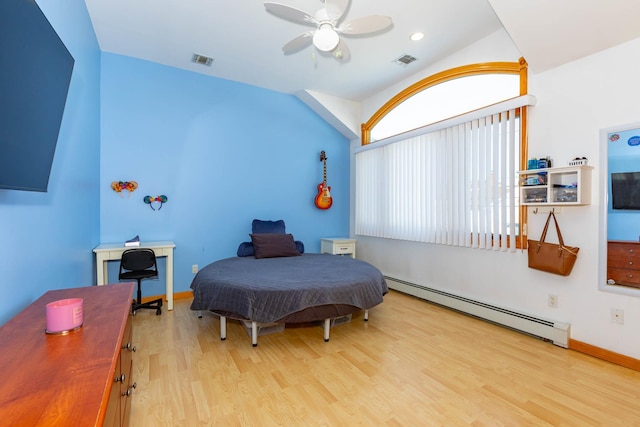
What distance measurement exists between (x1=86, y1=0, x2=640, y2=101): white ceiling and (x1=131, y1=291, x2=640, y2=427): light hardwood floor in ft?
8.43

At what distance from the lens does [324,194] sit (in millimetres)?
4914

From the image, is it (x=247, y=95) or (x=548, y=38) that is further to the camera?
(x=247, y=95)

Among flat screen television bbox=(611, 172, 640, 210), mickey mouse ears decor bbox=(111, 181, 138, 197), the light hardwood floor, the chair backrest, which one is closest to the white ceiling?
flat screen television bbox=(611, 172, 640, 210)

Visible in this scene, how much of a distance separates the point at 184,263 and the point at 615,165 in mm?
4548

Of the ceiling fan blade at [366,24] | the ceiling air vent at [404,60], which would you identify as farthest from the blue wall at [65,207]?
the ceiling air vent at [404,60]

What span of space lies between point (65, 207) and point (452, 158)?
3.77 m

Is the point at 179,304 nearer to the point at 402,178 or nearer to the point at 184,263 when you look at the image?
the point at 184,263

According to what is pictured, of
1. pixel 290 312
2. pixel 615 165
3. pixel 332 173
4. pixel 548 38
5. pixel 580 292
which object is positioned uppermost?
pixel 548 38

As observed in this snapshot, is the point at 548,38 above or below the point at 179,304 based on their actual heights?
above

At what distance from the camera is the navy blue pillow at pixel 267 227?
4250mm

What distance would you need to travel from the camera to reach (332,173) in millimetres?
5176

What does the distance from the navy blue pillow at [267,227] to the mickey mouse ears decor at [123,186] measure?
60.7 inches

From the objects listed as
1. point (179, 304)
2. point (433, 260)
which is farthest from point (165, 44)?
point (433, 260)

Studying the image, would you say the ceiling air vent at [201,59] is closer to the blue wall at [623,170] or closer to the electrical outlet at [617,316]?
the blue wall at [623,170]
